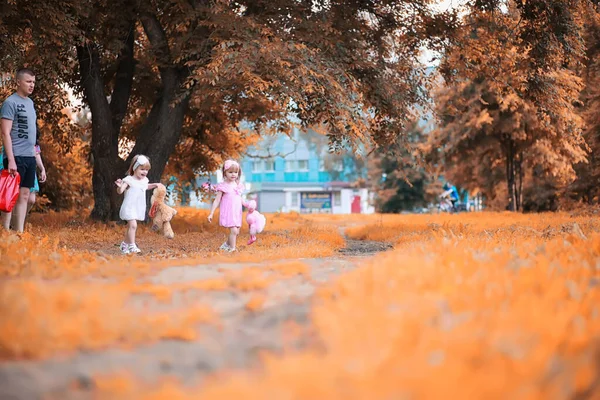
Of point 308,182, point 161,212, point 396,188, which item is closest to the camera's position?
point 161,212

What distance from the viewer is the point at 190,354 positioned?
3574mm

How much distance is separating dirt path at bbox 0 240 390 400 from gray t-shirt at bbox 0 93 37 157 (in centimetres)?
563

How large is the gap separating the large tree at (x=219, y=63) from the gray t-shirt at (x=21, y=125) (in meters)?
Answer: 3.52

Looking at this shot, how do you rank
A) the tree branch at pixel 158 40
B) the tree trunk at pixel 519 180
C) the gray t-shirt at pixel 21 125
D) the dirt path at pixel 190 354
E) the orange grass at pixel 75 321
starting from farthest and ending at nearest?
the tree trunk at pixel 519 180 < the tree branch at pixel 158 40 < the gray t-shirt at pixel 21 125 < the orange grass at pixel 75 321 < the dirt path at pixel 190 354

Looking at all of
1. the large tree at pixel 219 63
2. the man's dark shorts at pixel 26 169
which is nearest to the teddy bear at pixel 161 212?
the large tree at pixel 219 63

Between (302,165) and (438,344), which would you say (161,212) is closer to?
(438,344)

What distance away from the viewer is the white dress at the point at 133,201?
1034cm

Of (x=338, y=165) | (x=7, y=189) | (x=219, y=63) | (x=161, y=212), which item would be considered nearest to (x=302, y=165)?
(x=338, y=165)

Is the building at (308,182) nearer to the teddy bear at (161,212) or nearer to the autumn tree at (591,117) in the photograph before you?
the autumn tree at (591,117)

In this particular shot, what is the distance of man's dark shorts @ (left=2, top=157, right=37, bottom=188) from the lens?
9500 millimetres

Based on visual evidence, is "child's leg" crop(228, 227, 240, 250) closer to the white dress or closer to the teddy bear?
the white dress

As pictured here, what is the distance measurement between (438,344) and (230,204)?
7.77 metres

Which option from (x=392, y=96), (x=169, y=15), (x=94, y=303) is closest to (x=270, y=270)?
(x=94, y=303)

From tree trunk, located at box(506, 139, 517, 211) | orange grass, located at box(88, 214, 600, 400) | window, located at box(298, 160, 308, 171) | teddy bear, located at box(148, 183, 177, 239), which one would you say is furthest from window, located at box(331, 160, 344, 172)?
orange grass, located at box(88, 214, 600, 400)
